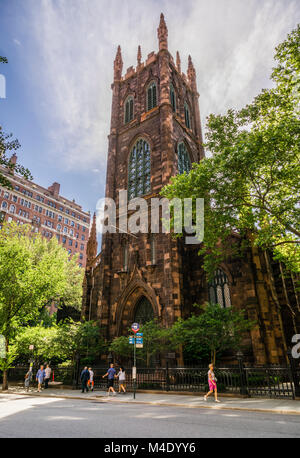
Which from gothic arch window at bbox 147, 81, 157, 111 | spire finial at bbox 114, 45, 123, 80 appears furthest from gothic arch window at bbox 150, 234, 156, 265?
spire finial at bbox 114, 45, 123, 80

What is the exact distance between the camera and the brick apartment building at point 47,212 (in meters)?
60.3

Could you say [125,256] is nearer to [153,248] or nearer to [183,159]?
[153,248]

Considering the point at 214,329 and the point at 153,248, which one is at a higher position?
the point at 153,248

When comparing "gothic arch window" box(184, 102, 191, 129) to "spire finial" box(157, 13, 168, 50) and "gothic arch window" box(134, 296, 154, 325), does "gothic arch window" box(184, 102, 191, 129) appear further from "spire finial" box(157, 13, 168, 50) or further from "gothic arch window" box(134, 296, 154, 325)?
"gothic arch window" box(134, 296, 154, 325)

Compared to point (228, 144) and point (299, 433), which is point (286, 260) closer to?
point (228, 144)

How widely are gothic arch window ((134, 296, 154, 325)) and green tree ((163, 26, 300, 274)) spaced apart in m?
6.22

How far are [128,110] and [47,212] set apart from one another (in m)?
43.8

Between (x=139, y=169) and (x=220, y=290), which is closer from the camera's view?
(x=220, y=290)

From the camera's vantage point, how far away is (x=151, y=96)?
28.7m

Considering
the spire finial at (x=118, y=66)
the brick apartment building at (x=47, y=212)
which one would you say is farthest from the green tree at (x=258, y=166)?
the brick apartment building at (x=47, y=212)

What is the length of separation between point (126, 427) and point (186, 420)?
1.77m

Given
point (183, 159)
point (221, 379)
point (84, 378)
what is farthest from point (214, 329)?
point (183, 159)

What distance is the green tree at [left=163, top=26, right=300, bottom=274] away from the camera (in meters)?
12.6

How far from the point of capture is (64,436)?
5.11 metres
